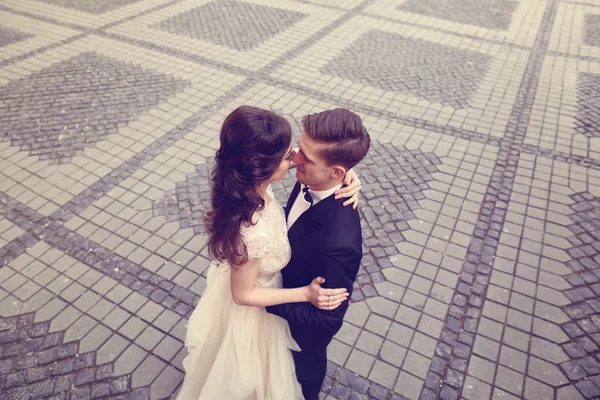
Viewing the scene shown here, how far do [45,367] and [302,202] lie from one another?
277 cm

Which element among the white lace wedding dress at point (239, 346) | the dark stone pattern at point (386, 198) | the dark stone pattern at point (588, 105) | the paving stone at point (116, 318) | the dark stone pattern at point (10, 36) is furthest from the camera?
the dark stone pattern at point (10, 36)

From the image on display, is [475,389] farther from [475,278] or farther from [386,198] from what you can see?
[386,198]

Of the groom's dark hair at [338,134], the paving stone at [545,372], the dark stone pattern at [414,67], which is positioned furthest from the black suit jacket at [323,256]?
the dark stone pattern at [414,67]

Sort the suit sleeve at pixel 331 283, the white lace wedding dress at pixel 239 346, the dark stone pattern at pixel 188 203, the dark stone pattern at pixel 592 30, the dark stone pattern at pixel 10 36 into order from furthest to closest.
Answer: the dark stone pattern at pixel 592 30, the dark stone pattern at pixel 10 36, the dark stone pattern at pixel 188 203, the white lace wedding dress at pixel 239 346, the suit sleeve at pixel 331 283

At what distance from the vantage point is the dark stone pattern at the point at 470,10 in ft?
34.2

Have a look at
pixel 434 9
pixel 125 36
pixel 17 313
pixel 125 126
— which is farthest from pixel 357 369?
pixel 434 9

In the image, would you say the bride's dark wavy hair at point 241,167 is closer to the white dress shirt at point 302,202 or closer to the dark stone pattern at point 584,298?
the white dress shirt at point 302,202

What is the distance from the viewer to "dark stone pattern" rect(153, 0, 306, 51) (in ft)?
29.6

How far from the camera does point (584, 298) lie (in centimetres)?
414

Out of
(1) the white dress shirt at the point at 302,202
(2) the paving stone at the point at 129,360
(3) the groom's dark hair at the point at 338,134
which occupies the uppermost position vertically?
(3) the groom's dark hair at the point at 338,134

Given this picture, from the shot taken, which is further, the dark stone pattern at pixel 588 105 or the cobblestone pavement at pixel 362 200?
the dark stone pattern at pixel 588 105

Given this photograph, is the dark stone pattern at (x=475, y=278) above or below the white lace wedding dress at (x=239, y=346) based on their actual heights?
below

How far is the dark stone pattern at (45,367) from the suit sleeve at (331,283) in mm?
1946

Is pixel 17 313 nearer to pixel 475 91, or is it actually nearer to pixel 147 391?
pixel 147 391
